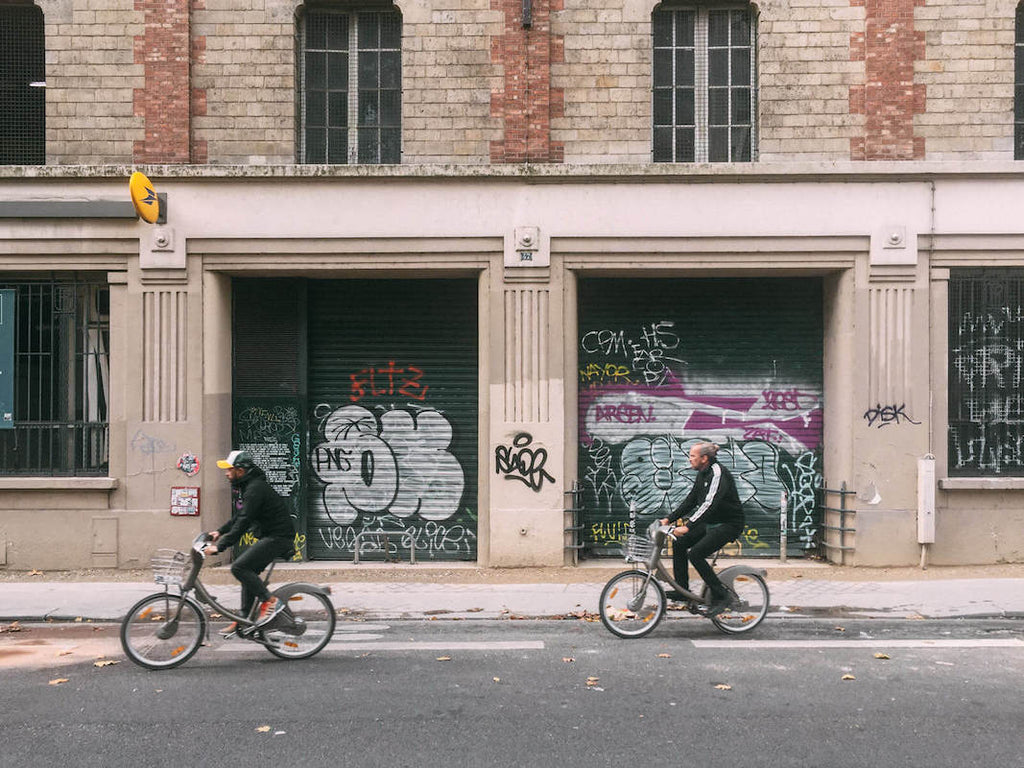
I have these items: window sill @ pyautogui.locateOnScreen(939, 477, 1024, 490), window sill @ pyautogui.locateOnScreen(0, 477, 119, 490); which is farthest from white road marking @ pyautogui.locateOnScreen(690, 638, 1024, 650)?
window sill @ pyautogui.locateOnScreen(0, 477, 119, 490)

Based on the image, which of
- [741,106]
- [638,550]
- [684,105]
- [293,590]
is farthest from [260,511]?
[741,106]

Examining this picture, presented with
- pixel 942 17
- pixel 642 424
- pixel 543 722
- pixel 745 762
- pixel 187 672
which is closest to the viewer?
pixel 745 762

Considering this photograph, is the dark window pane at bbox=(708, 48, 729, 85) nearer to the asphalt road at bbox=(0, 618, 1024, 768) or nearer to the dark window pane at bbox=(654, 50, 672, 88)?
the dark window pane at bbox=(654, 50, 672, 88)

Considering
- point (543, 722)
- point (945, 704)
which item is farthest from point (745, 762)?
point (945, 704)

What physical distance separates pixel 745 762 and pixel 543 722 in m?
1.32

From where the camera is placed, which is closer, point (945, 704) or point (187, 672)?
point (945, 704)

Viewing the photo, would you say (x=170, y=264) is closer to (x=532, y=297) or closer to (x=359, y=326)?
(x=359, y=326)

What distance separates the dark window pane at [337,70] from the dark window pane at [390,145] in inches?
33.4

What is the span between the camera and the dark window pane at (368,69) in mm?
12578

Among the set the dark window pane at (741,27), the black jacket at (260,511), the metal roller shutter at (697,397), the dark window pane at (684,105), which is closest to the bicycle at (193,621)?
the black jacket at (260,511)

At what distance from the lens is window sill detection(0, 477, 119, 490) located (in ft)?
39.3

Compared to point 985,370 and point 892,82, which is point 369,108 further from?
point 985,370

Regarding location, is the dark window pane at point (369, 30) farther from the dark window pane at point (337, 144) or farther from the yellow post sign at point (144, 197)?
the yellow post sign at point (144, 197)

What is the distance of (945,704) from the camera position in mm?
6375
